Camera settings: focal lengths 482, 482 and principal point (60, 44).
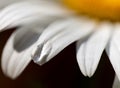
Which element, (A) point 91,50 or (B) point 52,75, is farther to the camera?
(B) point 52,75

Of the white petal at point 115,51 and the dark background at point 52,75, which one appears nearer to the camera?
the white petal at point 115,51

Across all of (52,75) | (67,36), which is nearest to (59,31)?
(67,36)

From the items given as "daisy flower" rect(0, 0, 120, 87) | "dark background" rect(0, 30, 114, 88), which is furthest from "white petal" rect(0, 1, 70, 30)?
"dark background" rect(0, 30, 114, 88)

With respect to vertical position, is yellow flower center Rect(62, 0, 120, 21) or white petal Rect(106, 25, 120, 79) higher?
yellow flower center Rect(62, 0, 120, 21)

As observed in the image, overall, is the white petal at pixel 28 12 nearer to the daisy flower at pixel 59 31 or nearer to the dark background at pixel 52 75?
the daisy flower at pixel 59 31

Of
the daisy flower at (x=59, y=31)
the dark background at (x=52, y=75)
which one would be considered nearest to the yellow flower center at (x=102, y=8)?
the daisy flower at (x=59, y=31)

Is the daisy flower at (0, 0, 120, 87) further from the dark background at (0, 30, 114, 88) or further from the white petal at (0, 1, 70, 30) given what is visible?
the dark background at (0, 30, 114, 88)

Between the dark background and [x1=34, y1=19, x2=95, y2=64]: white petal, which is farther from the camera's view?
the dark background

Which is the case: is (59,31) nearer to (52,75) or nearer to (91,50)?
(91,50)
